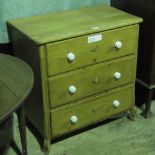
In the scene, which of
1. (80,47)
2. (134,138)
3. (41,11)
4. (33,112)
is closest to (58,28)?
(80,47)

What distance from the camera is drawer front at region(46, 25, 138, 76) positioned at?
6.13 feet

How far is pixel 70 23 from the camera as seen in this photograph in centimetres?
203

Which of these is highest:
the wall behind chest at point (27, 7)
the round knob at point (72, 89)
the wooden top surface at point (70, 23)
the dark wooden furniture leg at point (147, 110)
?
the wall behind chest at point (27, 7)

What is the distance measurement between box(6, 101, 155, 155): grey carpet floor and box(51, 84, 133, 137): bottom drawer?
0.39ft

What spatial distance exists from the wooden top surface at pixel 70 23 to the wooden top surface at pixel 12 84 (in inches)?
8.2

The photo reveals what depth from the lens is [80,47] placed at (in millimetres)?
1925

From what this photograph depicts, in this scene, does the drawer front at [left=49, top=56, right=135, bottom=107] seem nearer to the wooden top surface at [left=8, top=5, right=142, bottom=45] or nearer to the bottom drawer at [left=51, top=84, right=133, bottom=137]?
the bottom drawer at [left=51, top=84, right=133, bottom=137]

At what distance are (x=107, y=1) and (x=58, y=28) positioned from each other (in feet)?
2.07

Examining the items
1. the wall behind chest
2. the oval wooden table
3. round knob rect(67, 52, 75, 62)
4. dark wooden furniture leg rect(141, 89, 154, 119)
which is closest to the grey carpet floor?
dark wooden furniture leg rect(141, 89, 154, 119)

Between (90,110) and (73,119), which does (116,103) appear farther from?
(73,119)

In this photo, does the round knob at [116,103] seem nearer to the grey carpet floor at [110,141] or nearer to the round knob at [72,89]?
the grey carpet floor at [110,141]

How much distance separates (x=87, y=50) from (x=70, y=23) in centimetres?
20

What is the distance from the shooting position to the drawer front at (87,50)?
6.13 feet

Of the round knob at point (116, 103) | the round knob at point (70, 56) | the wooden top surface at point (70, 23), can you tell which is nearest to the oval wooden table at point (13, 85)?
the wooden top surface at point (70, 23)
